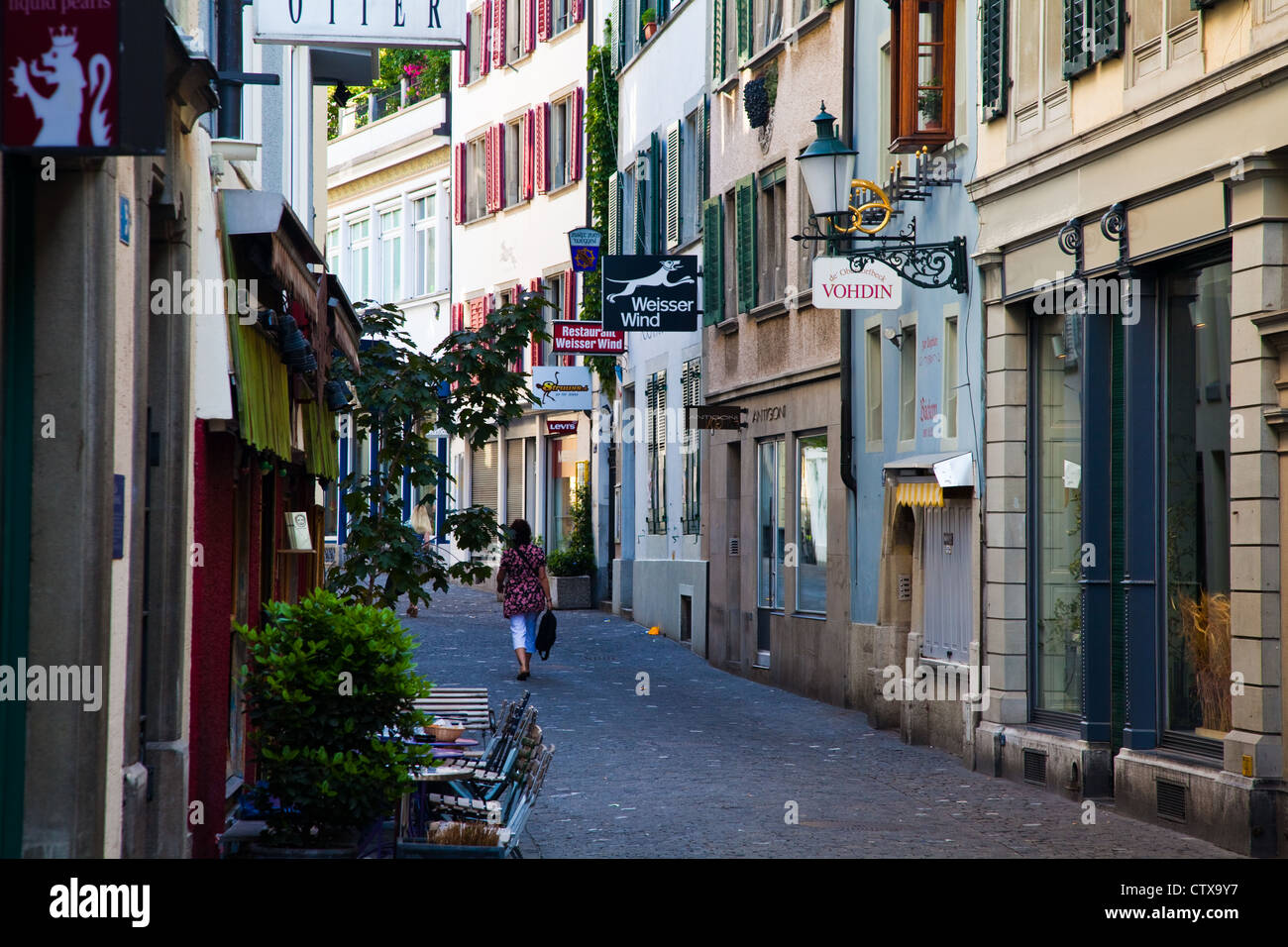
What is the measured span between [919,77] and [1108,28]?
3.94 m

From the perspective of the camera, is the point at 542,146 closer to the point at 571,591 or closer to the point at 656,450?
the point at 571,591

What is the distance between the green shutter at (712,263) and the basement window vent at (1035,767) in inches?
477

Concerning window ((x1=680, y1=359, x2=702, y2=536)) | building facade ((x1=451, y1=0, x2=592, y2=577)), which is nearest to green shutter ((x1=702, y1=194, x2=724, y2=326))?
window ((x1=680, y1=359, x2=702, y2=536))

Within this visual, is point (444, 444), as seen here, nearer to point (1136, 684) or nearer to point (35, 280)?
point (1136, 684)

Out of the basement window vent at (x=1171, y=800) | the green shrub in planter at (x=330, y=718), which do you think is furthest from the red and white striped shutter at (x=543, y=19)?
the green shrub in planter at (x=330, y=718)

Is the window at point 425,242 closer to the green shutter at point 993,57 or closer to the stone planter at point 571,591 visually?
the stone planter at point 571,591

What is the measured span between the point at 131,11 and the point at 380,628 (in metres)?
3.58

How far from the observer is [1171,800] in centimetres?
1220

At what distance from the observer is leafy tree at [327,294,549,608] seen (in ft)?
55.9

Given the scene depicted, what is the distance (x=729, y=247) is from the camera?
25.9 m

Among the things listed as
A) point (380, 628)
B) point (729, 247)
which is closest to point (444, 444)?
point (729, 247)

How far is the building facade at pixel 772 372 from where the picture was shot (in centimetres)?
2120

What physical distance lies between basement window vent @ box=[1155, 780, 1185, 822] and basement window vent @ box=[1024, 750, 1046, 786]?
1.93 meters

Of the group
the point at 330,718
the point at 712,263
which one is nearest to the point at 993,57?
Result: the point at 330,718
